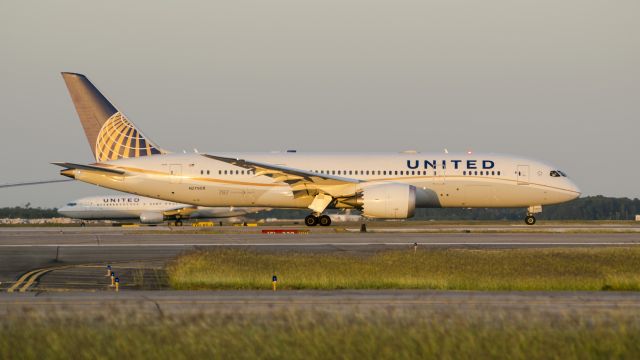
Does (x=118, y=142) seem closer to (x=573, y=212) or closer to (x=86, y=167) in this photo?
(x=86, y=167)

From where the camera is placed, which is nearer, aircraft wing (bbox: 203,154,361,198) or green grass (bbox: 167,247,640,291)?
green grass (bbox: 167,247,640,291)

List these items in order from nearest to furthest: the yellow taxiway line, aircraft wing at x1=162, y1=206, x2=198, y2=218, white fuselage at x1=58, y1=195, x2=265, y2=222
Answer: the yellow taxiway line
aircraft wing at x1=162, y1=206, x2=198, y2=218
white fuselage at x1=58, y1=195, x2=265, y2=222

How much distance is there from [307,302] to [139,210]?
64504mm

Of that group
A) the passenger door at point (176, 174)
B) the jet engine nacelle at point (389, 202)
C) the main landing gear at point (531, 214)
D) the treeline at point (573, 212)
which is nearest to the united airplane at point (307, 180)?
the passenger door at point (176, 174)

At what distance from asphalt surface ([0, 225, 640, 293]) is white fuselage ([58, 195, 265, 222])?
32.6m

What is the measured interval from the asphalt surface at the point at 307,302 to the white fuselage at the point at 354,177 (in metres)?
Answer: 29.2

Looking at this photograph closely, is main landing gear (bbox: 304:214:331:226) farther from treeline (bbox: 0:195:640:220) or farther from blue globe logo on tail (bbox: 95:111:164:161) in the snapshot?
treeline (bbox: 0:195:640:220)

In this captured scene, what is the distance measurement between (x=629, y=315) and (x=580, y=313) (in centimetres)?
69

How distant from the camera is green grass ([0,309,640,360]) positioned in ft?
30.2

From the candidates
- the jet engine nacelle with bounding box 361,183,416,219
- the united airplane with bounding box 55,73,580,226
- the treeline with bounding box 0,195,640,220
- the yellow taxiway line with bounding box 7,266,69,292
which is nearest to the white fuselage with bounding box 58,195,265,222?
the treeline with bounding box 0,195,640,220

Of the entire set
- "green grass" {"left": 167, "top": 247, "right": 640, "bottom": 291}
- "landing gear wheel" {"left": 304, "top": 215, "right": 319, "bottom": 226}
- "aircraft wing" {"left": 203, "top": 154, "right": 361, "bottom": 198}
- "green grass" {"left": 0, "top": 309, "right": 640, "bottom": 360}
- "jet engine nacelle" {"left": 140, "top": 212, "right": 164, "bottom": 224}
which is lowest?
"green grass" {"left": 0, "top": 309, "right": 640, "bottom": 360}

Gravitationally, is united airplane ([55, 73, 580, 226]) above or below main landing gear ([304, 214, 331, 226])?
above

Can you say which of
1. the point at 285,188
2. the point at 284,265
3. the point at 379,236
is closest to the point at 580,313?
the point at 284,265

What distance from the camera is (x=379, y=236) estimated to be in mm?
36750
